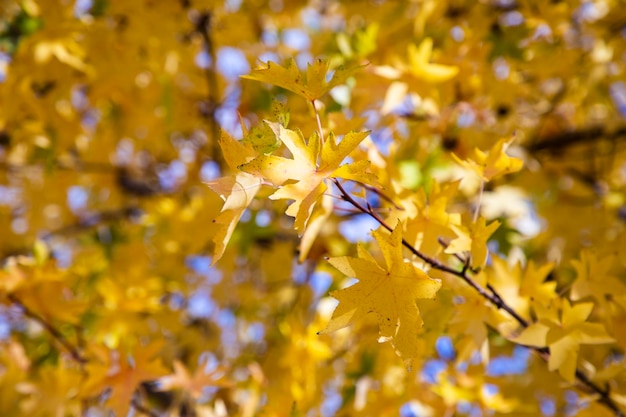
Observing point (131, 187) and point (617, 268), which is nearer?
point (617, 268)

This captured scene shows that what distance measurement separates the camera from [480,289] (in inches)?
34.8

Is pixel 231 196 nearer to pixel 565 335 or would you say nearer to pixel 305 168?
pixel 305 168

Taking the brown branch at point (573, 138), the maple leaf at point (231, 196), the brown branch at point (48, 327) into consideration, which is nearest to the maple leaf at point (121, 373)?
the brown branch at point (48, 327)

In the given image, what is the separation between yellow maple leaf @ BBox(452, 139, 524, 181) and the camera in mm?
892

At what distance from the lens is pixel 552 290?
995mm

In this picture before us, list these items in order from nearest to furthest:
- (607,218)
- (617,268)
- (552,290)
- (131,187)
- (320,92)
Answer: (320,92)
(552,290)
(617,268)
(607,218)
(131,187)

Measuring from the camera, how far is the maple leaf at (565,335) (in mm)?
883

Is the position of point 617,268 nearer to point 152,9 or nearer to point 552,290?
point 552,290

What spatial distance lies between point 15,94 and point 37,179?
131cm

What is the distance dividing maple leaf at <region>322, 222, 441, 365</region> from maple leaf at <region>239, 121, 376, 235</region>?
0.09m

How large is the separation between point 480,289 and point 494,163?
210 millimetres

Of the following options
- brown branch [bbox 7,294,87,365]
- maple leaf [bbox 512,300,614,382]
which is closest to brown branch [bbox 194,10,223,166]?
brown branch [bbox 7,294,87,365]

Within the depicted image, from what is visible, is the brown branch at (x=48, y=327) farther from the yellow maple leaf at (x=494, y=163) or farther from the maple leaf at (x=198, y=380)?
the yellow maple leaf at (x=494, y=163)

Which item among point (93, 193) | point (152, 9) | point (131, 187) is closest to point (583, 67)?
point (152, 9)
